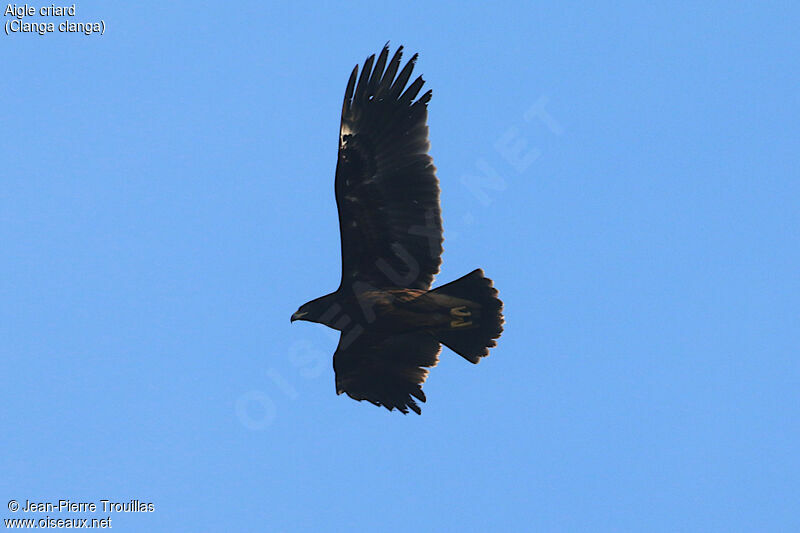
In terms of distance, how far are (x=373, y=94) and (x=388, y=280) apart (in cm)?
201

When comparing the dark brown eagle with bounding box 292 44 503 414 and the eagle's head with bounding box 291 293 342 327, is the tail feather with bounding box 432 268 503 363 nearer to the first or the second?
the dark brown eagle with bounding box 292 44 503 414

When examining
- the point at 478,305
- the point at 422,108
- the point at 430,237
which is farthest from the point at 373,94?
the point at 478,305

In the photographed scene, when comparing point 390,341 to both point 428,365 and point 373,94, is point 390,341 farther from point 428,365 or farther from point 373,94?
point 373,94

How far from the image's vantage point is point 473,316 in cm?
1120

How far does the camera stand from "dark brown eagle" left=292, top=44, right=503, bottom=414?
36.0ft

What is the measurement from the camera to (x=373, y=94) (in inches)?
433

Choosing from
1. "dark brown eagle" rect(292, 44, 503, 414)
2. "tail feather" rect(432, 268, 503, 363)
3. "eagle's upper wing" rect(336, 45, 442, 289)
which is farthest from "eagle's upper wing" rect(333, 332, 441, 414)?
"eagle's upper wing" rect(336, 45, 442, 289)

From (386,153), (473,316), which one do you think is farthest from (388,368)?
(386,153)

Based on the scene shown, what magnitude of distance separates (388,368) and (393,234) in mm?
1831

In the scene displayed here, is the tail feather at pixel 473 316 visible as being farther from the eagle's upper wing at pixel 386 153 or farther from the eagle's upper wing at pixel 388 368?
the eagle's upper wing at pixel 386 153

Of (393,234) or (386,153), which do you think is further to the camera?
→ (393,234)

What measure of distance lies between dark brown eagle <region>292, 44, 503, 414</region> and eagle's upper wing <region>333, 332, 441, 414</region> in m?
0.37

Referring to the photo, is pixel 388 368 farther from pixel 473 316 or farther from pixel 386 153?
pixel 386 153

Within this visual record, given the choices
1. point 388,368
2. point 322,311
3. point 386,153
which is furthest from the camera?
point 388,368
